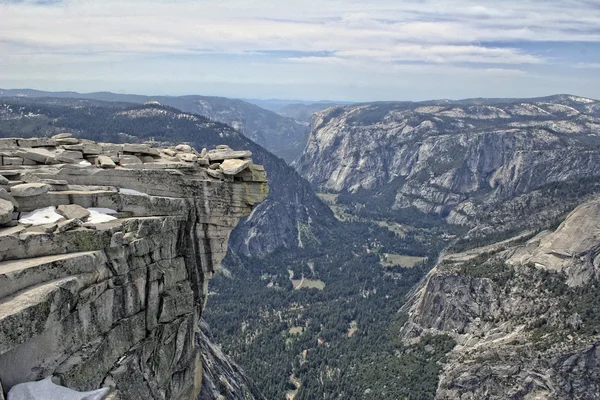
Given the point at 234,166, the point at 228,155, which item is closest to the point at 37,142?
the point at 228,155

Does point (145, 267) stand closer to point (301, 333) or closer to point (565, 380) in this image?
point (565, 380)

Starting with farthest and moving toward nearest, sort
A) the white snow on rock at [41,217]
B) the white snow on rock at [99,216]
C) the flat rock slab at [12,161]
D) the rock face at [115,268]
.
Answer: the flat rock slab at [12,161]
the white snow on rock at [99,216]
the white snow on rock at [41,217]
the rock face at [115,268]

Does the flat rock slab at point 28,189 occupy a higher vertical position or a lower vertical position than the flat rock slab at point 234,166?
lower

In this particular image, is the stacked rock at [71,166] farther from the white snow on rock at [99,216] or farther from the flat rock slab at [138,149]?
the white snow on rock at [99,216]

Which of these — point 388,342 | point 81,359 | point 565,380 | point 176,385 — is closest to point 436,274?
point 388,342

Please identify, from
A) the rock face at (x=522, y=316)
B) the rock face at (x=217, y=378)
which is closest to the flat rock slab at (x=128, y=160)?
the rock face at (x=217, y=378)

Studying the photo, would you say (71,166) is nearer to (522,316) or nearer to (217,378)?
(217,378)

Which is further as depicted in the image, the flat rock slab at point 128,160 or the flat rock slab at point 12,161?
the flat rock slab at point 128,160
